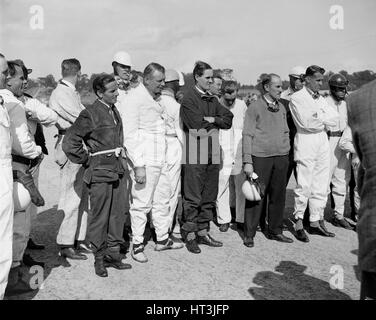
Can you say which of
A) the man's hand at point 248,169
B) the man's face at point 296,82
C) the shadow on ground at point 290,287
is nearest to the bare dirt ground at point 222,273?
the shadow on ground at point 290,287

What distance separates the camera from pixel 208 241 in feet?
19.2

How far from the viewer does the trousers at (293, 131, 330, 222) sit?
6312mm

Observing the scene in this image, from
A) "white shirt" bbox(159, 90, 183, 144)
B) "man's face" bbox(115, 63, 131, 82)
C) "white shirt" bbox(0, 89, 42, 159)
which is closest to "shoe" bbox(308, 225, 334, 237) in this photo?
"white shirt" bbox(159, 90, 183, 144)

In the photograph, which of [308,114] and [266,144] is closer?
[266,144]

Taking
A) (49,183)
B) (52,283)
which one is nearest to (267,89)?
(52,283)

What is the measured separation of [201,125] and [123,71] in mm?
1380

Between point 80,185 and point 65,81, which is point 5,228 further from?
point 65,81

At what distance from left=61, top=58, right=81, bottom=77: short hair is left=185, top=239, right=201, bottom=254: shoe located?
2.55 metres

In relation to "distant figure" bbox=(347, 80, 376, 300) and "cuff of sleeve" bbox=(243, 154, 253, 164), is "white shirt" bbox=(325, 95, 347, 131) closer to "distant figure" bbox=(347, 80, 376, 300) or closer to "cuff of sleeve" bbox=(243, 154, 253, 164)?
"cuff of sleeve" bbox=(243, 154, 253, 164)

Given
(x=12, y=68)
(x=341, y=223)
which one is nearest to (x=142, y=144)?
(x=12, y=68)

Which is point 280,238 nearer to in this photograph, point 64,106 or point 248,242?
point 248,242

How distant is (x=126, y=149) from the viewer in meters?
5.18

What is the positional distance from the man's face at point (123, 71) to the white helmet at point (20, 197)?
2.49 meters

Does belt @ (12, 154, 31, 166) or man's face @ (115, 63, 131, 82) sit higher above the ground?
man's face @ (115, 63, 131, 82)
